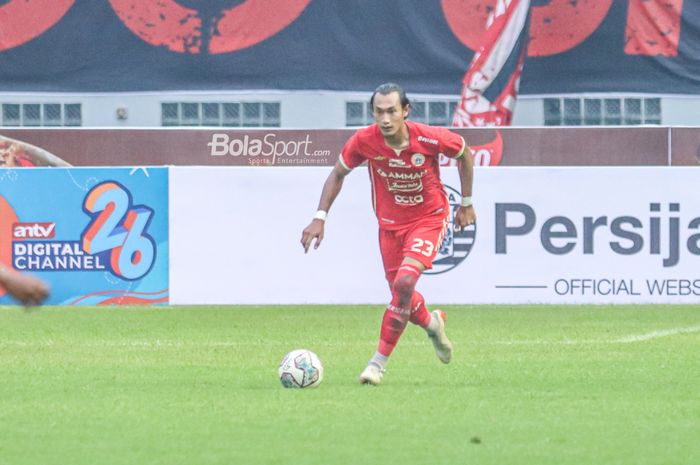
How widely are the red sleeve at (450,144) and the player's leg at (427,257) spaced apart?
1.58 feet

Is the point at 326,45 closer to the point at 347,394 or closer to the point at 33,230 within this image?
the point at 33,230

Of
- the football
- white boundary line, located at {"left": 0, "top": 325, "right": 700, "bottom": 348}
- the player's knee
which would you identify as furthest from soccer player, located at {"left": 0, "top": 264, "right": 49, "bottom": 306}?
white boundary line, located at {"left": 0, "top": 325, "right": 700, "bottom": 348}

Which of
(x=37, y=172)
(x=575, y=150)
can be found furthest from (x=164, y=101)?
(x=37, y=172)

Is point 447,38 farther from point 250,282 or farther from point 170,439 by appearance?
point 170,439

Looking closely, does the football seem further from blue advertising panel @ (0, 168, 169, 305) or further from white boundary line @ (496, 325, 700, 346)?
blue advertising panel @ (0, 168, 169, 305)

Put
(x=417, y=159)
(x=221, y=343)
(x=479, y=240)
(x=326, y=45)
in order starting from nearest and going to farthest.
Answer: (x=417, y=159), (x=221, y=343), (x=479, y=240), (x=326, y=45)

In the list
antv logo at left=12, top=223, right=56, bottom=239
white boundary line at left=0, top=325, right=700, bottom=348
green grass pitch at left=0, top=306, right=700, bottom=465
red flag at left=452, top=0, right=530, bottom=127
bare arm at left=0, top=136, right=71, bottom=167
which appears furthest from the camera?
red flag at left=452, top=0, right=530, bottom=127

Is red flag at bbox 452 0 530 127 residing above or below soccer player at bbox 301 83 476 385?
below

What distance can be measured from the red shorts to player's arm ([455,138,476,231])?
0.13 metres

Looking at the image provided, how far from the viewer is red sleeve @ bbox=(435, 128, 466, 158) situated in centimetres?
1082

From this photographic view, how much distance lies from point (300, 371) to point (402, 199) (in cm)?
152

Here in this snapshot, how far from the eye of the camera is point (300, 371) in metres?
10.2

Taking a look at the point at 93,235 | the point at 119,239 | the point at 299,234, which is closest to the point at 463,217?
the point at 299,234

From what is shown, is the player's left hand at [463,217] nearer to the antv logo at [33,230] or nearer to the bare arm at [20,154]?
the antv logo at [33,230]
